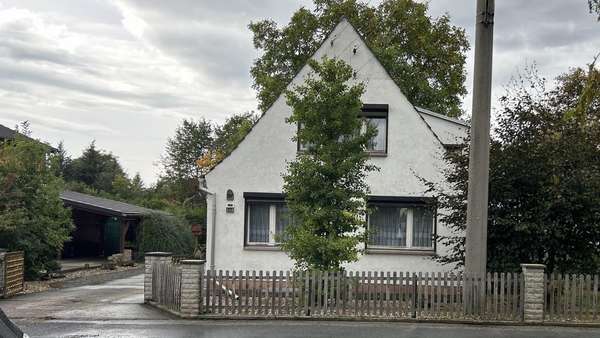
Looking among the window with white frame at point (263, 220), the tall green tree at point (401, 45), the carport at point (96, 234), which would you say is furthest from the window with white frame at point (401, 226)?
the carport at point (96, 234)

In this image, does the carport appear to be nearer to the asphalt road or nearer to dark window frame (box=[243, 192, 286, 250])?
dark window frame (box=[243, 192, 286, 250])

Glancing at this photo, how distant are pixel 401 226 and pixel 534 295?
6186 millimetres

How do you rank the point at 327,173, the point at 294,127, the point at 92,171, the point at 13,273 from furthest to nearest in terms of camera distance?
the point at 92,171 < the point at 294,127 < the point at 13,273 < the point at 327,173

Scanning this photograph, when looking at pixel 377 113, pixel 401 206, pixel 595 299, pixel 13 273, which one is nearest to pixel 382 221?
pixel 401 206

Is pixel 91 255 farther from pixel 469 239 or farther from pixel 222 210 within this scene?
pixel 469 239

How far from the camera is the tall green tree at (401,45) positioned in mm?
32594

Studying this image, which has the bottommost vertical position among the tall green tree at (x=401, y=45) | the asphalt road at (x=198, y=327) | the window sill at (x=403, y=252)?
the asphalt road at (x=198, y=327)

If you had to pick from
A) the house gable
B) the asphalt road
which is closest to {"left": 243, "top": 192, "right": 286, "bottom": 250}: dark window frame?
the house gable

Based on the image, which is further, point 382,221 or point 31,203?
point 31,203

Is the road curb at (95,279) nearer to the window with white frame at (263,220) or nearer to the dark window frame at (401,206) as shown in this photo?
the window with white frame at (263,220)

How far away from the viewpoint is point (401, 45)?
33531 millimetres

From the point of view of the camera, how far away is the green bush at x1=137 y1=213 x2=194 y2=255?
32.8 metres

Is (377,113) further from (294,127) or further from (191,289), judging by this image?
(191,289)

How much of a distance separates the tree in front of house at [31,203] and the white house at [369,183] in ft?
21.5
